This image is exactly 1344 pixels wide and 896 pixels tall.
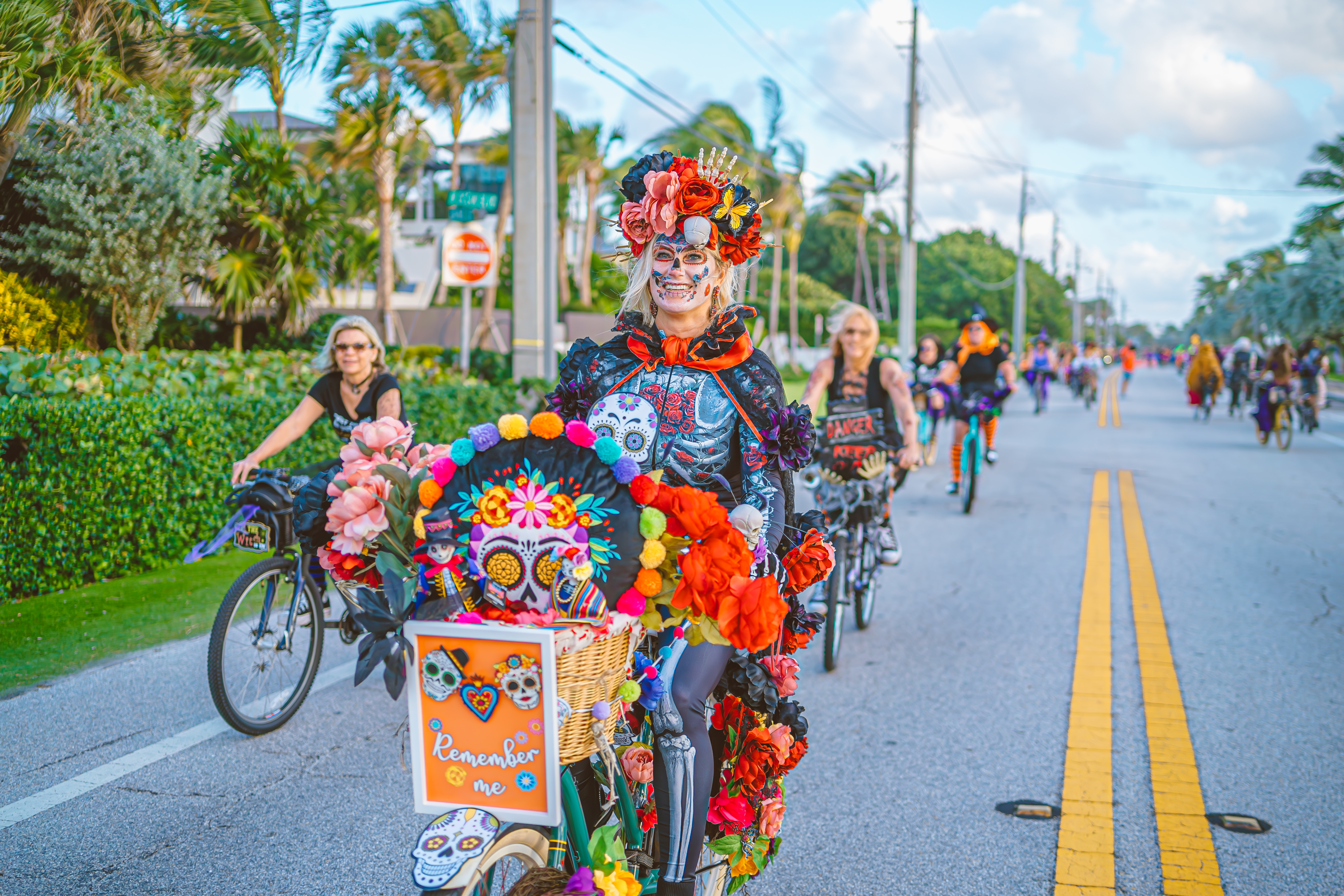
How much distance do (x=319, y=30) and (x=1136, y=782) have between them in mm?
9337

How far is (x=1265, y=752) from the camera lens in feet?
15.4

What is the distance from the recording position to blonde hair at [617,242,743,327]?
313 centimetres

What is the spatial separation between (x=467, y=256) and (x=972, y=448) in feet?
21.2

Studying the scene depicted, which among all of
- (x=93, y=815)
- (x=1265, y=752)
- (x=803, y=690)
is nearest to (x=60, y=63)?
(x=93, y=815)

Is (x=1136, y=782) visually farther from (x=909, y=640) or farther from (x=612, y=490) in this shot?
(x=612, y=490)

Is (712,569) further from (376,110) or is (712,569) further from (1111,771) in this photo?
(376,110)

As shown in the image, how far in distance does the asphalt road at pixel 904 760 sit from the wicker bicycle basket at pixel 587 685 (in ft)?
4.88

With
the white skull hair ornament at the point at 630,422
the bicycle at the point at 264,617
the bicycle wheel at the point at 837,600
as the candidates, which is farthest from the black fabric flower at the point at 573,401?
the bicycle wheel at the point at 837,600

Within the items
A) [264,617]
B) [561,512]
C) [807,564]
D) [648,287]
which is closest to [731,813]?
[807,564]

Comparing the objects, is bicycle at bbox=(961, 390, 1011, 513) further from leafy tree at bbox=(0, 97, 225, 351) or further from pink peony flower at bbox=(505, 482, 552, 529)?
pink peony flower at bbox=(505, 482, 552, 529)

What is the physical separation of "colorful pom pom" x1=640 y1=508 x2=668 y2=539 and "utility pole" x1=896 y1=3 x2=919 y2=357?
28.3m

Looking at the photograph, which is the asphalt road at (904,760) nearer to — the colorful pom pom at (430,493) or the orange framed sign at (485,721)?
the orange framed sign at (485,721)

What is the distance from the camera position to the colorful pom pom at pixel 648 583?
2.30m

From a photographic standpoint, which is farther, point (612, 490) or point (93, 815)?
point (93, 815)
